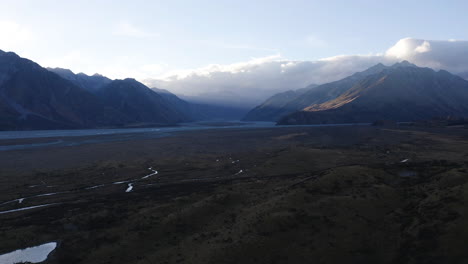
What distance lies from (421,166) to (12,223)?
255 ft

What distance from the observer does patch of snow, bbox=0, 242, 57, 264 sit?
1550 inches

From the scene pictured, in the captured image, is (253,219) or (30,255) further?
(253,219)

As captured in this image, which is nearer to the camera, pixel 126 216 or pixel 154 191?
pixel 126 216

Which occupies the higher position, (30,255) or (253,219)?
(253,219)

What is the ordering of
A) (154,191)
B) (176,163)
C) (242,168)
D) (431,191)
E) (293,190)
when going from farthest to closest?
(176,163) < (242,168) < (154,191) < (293,190) < (431,191)

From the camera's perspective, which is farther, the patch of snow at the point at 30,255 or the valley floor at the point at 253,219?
the patch of snow at the point at 30,255

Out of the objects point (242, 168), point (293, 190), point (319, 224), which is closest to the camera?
point (319, 224)

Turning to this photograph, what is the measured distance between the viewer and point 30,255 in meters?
40.9

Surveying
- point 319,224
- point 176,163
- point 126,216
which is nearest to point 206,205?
point 126,216

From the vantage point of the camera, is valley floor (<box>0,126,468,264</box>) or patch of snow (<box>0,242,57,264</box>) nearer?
valley floor (<box>0,126,468,264</box>)

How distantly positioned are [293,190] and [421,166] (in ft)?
111

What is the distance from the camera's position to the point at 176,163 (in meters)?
113

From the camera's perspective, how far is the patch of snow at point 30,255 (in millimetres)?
39375

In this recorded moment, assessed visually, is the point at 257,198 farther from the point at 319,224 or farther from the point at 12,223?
the point at 12,223
